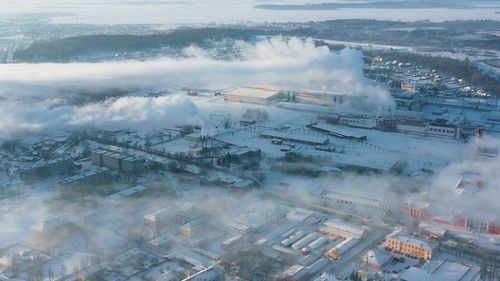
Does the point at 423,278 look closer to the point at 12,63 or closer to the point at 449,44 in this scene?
the point at 12,63

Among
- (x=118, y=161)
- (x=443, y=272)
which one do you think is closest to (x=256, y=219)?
(x=443, y=272)

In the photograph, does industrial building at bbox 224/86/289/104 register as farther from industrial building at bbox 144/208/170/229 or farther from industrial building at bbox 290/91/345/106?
industrial building at bbox 144/208/170/229

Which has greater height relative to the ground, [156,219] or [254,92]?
[254,92]

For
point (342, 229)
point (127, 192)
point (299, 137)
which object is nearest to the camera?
point (342, 229)

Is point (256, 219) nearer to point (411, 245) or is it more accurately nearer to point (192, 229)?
point (192, 229)

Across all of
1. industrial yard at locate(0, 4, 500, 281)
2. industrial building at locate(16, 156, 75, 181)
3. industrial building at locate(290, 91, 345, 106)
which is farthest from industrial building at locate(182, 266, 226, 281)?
industrial building at locate(290, 91, 345, 106)

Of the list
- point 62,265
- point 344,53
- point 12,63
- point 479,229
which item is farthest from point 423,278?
point 12,63
